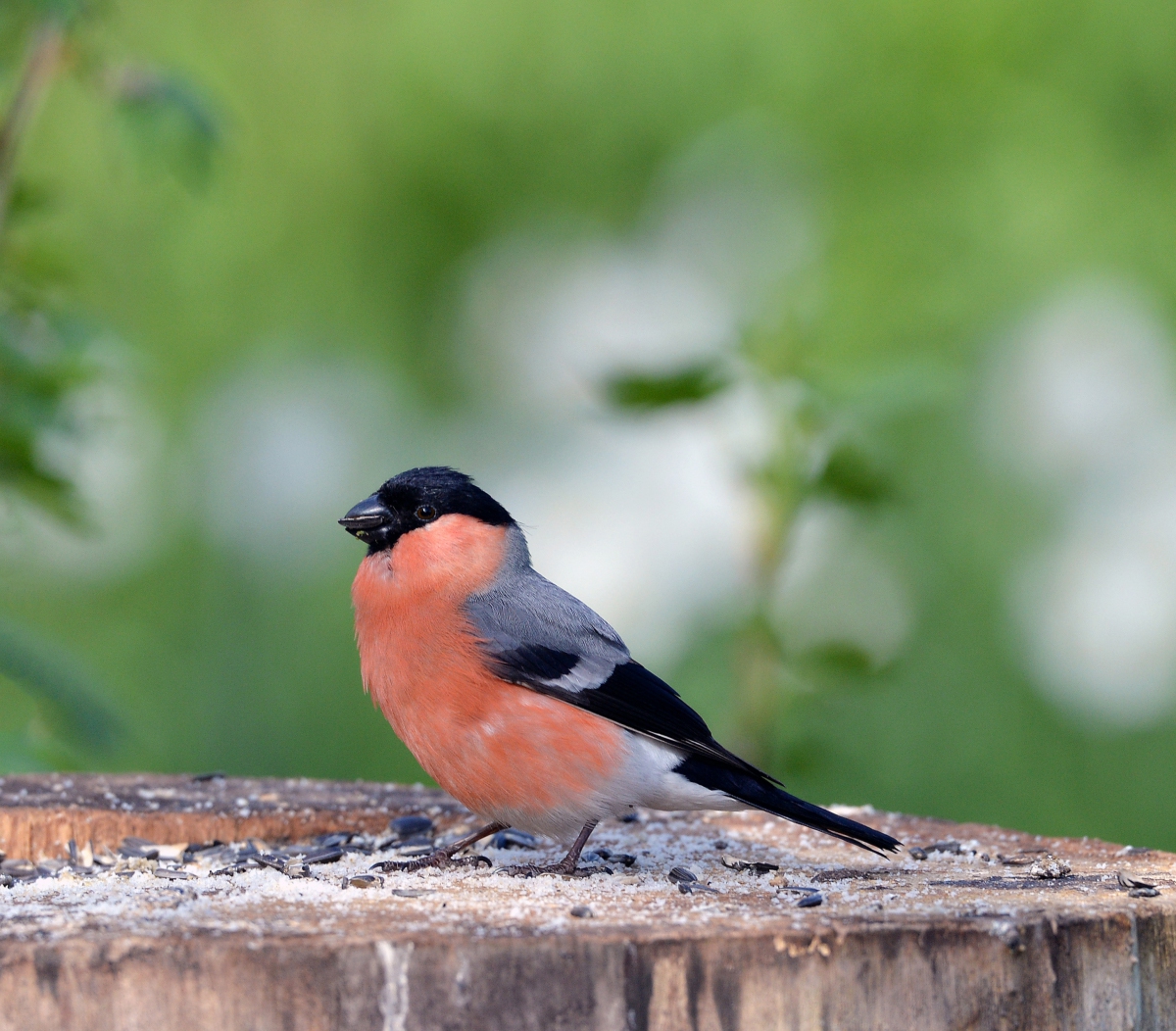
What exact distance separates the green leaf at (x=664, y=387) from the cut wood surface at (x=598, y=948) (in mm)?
1574

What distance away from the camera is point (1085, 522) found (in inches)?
252

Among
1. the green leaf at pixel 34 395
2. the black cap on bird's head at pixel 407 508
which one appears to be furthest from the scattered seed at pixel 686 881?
the green leaf at pixel 34 395

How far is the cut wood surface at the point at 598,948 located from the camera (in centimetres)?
187

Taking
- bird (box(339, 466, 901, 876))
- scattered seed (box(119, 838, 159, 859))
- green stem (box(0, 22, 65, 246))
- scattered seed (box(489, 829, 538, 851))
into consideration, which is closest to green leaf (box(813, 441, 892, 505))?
bird (box(339, 466, 901, 876))

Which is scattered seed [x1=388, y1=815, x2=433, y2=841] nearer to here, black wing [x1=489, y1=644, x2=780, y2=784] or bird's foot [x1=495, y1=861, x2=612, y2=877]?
bird's foot [x1=495, y1=861, x2=612, y2=877]

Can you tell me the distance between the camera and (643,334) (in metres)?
6.60

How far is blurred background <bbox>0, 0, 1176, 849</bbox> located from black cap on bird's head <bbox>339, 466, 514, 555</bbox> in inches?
99.7

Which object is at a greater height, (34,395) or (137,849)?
(34,395)

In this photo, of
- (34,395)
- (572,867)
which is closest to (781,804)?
(572,867)

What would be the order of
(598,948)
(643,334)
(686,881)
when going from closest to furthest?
(598,948) < (686,881) < (643,334)

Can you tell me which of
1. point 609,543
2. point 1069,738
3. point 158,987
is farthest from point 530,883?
point 1069,738

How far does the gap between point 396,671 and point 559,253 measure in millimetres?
4256

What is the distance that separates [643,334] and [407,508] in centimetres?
354

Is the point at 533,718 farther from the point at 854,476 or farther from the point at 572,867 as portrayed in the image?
the point at 854,476
